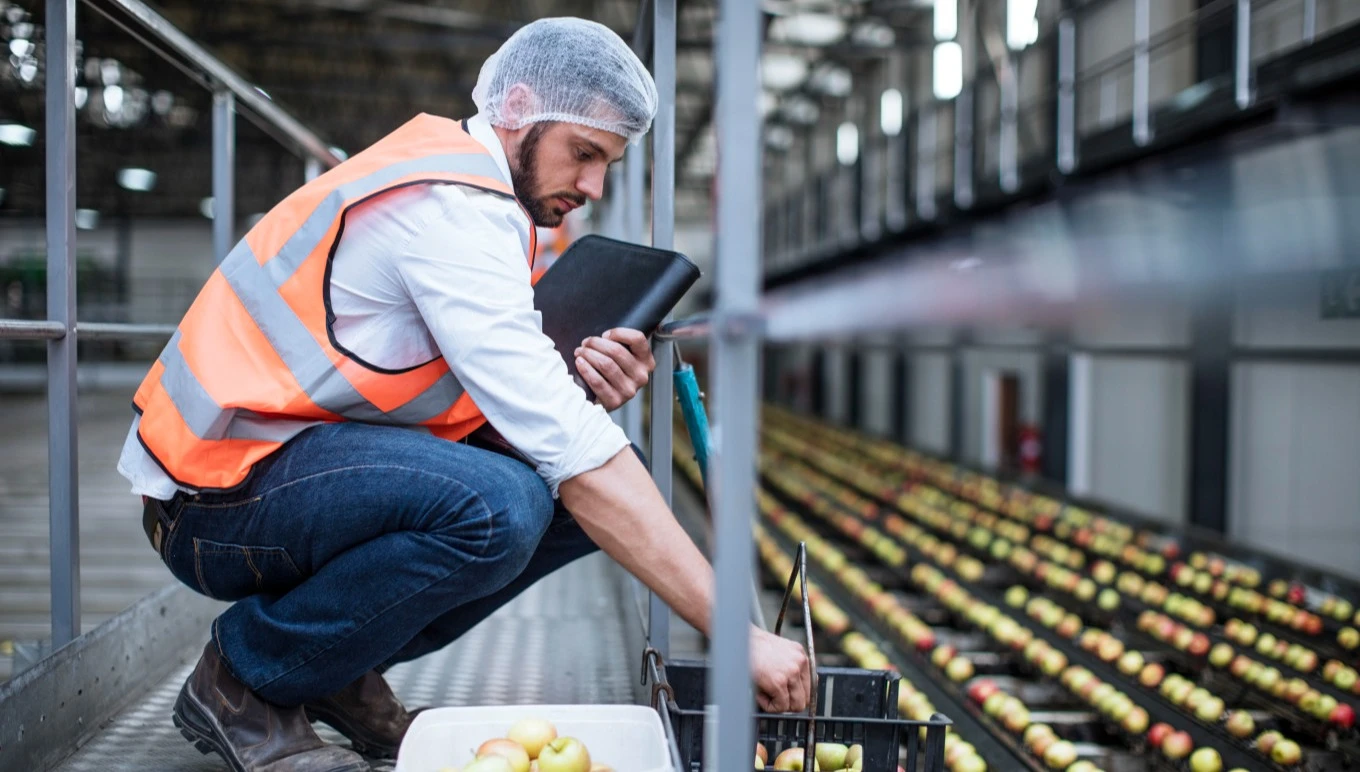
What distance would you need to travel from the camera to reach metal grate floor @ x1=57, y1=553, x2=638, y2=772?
5.66ft

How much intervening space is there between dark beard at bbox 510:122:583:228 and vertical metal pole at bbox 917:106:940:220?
6789 millimetres

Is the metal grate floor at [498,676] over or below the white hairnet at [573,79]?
below

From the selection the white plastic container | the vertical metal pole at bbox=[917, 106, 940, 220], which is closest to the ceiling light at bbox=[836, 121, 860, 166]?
the vertical metal pole at bbox=[917, 106, 940, 220]

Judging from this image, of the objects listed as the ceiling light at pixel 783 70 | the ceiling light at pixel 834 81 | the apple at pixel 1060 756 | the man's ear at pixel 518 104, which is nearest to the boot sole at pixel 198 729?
the man's ear at pixel 518 104

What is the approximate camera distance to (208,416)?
1.46 metres

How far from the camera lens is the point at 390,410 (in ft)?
5.14

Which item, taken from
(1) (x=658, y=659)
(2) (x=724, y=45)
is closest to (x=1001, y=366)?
(1) (x=658, y=659)

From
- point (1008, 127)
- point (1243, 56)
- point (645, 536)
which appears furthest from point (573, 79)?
point (1008, 127)

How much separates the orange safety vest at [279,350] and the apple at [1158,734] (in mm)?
2407

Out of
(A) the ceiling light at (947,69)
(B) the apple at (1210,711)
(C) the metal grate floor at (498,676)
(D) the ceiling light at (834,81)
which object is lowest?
(B) the apple at (1210,711)

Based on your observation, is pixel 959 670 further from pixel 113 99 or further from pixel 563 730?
pixel 113 99

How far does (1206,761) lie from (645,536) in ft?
6.89

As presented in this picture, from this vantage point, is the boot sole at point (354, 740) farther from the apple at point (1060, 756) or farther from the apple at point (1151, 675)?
the apple at point (1151, 675)

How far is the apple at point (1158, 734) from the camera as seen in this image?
9.68 ft
